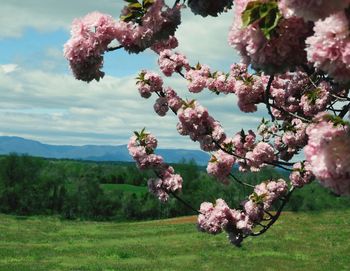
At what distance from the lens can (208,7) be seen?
3.40m

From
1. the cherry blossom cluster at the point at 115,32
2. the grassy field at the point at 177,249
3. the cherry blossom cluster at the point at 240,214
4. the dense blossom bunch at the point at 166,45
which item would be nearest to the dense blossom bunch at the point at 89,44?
the cherry blossom cluster at the point at 115,32

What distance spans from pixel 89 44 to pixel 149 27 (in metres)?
0.39

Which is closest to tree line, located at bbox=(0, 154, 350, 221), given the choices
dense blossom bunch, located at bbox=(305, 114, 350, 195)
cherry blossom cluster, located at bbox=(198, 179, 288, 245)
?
cherry blossom cluster, located at bbox=(198, 179, 288, 245)

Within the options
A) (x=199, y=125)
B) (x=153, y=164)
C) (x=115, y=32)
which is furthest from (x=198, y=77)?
(x=115, y=32)

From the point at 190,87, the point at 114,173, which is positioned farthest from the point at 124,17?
the point at 114,173

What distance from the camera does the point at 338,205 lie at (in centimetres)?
7525

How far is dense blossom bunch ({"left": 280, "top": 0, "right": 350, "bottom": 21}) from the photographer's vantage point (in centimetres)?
181

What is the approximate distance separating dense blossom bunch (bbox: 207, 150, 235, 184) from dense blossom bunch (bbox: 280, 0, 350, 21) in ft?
17.8

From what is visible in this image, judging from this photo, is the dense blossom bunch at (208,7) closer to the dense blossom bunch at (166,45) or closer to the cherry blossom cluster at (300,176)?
the dense blossom bunch at (166,45)

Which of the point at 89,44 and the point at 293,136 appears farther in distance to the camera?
the point at 293,136

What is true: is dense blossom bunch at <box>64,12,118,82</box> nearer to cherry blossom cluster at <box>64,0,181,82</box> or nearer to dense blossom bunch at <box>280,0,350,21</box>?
cherry blossom cluster at <box>64,0,181,82</box>

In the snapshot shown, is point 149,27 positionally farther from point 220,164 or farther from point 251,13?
point 220,164

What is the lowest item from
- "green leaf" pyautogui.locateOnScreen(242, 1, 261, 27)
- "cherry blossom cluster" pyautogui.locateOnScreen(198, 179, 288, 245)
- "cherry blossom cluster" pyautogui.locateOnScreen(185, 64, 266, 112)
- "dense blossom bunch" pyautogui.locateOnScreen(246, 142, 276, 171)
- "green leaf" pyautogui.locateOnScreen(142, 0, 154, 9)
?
"cherry blossom cluster" pyautogui.locateOnScreen(198, 179, 288, 245)

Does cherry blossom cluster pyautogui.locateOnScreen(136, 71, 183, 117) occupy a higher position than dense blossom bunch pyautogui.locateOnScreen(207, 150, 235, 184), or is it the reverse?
cherry blossom cluster pyautogui.locateOnScreen(136, 71, 183, 117)
